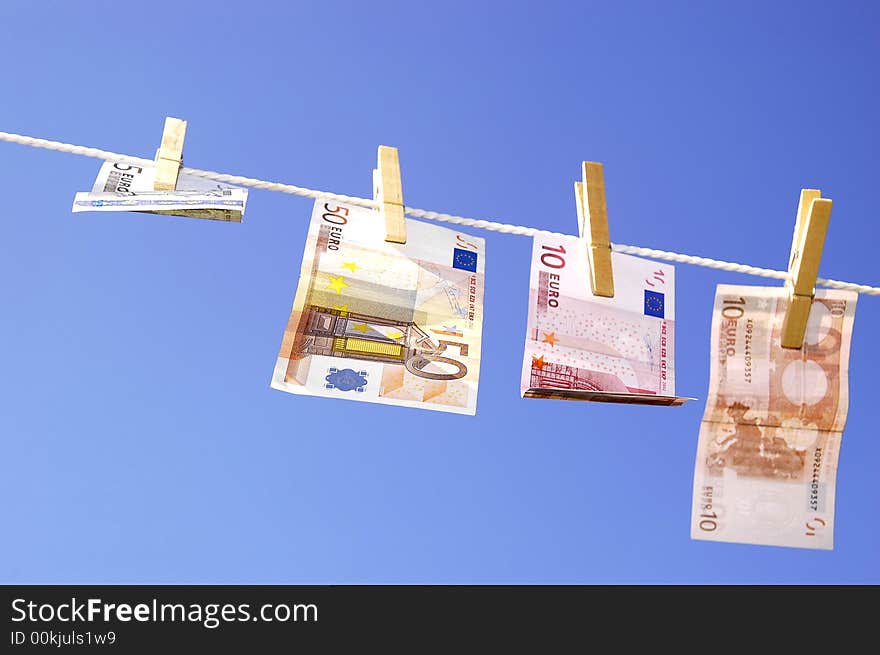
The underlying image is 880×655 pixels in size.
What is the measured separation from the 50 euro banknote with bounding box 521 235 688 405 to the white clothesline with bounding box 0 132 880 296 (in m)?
0.11

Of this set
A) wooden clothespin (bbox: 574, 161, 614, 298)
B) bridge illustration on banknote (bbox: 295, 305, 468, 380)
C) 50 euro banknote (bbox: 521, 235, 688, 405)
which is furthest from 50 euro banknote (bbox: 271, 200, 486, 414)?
wooden clothespin (bbox: 574, 161, 614, 298)

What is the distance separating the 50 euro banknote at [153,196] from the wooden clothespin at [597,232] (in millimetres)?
830

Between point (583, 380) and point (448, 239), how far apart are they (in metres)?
0.49

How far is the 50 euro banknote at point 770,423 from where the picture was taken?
2.76 metres

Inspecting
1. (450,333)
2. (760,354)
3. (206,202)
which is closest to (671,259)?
(760,354)

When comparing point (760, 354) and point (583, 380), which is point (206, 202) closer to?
point (583, 380)

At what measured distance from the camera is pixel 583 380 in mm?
2678

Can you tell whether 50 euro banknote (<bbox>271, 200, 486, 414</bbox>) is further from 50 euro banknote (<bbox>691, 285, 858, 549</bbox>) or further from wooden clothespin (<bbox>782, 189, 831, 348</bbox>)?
wooden clothespin (<bbox>782, 189, 831, 348</bbox>)

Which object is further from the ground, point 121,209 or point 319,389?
point 121,209

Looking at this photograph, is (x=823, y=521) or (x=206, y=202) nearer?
(x=206, y=202)

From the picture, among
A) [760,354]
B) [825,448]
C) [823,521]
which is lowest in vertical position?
[823,521]

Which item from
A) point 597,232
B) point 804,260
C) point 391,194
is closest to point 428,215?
point 391,194

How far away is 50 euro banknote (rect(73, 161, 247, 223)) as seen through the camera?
8.26 ft

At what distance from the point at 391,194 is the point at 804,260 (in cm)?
101
